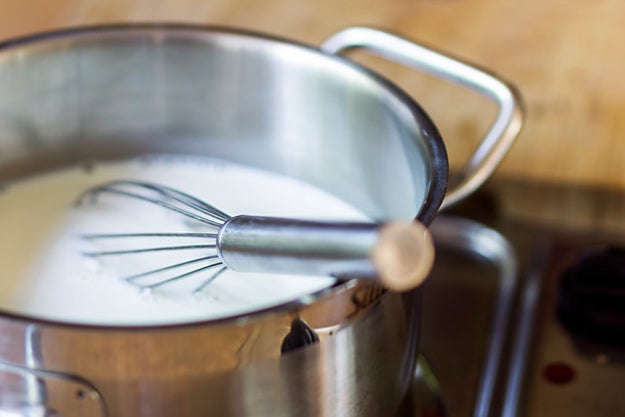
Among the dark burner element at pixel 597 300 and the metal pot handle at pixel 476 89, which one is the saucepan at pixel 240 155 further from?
the dark burner element at pixel 597 300

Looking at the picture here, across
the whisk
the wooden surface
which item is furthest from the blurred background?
the whisk

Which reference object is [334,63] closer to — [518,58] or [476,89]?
[476,89]

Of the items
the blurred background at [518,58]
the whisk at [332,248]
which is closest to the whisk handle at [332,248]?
the whisk at [332,248]

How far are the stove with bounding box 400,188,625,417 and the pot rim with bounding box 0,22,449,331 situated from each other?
17cm

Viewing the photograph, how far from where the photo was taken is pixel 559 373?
1.95 ft

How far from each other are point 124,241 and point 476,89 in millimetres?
248

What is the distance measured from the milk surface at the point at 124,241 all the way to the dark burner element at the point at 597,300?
152mm

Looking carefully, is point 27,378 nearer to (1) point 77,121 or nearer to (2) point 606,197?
(1) point 77,121

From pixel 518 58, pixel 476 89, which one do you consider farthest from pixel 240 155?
pixel 518 58

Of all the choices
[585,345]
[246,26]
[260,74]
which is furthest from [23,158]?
[585,345]

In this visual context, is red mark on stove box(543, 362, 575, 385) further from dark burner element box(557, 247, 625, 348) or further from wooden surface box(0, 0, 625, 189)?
wooden surface box(0, 0, 625, 189)

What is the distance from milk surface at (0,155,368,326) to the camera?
1.81 ft

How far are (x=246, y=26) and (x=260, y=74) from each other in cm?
27

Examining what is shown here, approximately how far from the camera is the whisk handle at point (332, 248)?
334 millimetres
